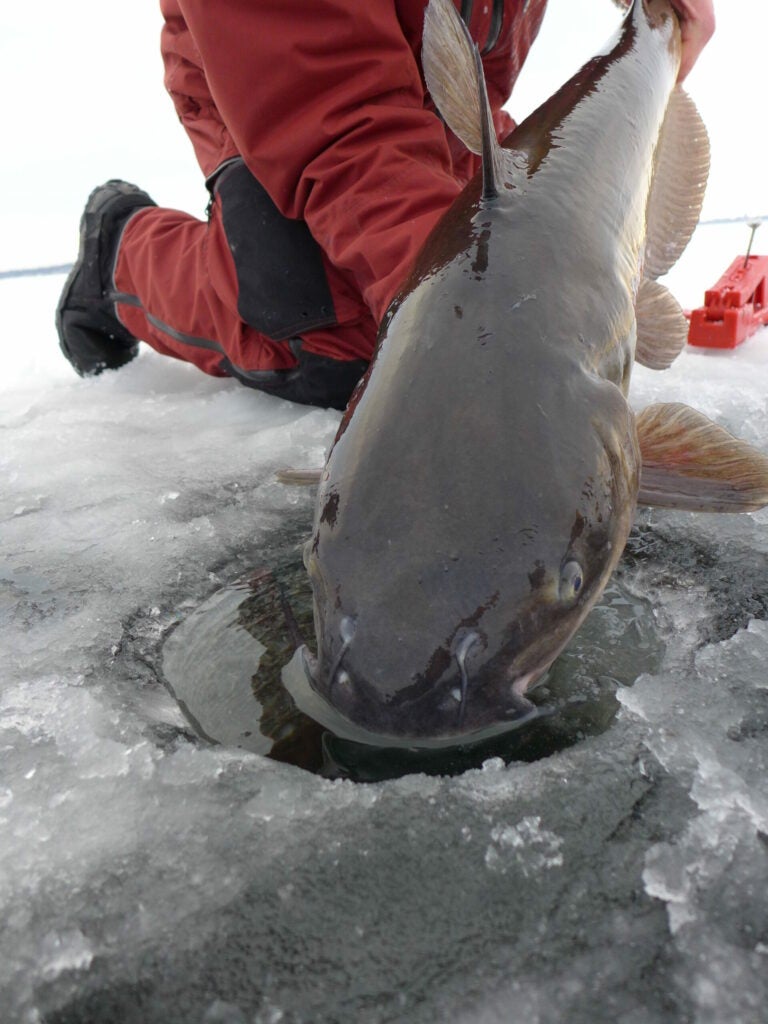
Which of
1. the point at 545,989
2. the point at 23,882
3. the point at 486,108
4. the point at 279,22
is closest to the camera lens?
the point at 545,989

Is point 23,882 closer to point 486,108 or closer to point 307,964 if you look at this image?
point 307,964

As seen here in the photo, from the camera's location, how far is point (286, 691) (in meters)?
1.41

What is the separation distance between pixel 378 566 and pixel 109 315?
275 centimetres

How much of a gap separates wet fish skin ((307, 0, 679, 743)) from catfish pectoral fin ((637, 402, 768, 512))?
0.08m

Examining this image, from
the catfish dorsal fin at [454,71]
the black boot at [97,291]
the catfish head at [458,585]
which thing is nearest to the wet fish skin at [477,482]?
the catfish head at [458,585]

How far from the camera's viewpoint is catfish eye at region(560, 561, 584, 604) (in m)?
1.22

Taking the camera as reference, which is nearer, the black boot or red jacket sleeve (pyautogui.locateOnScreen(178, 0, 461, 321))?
red jacket sleeve (pyautogui.locateOnScreen(178, 0, 461, 321))

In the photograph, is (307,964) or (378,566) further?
(378,566)

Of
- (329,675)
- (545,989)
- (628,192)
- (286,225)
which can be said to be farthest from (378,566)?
(286,225)

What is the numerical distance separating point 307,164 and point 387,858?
1.98 metres

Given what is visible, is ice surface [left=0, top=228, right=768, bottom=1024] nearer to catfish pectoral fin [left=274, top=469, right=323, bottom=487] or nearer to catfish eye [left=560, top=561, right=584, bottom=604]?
catfish eye [left=560, top=561, right=584, bottom=604]

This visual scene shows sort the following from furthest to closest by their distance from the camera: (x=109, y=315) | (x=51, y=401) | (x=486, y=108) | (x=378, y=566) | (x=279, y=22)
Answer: (x=109, y=315), (x=51, y=401), (x=279, y=22), (x=486, y=108), (x=378, y=566)

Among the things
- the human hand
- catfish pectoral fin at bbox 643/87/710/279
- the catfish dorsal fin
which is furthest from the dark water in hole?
the human hand

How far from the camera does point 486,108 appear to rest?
4.93 feet
